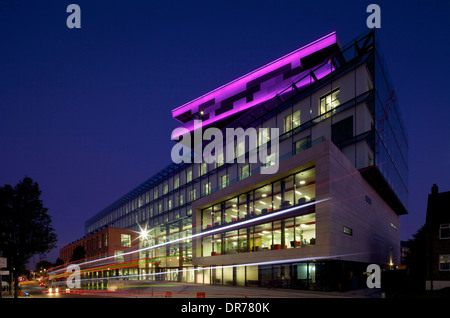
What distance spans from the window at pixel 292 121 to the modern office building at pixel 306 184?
5.7 inches

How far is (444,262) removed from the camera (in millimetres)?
28672

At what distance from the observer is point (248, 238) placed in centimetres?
3488

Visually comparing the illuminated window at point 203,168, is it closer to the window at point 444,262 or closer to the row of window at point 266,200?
the row of window at point 266,200

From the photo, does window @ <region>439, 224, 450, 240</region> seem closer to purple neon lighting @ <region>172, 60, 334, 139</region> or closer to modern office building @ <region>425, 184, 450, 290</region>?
modern office building @ <region>425, 184, 450, 290</region>

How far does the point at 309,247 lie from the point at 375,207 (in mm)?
17999

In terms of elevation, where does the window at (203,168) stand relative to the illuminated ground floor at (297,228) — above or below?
above

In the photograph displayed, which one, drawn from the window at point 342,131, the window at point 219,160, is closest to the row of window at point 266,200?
the window at point 342,131

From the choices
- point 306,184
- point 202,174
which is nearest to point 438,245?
point 306,184

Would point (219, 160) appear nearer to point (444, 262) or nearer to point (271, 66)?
point (271, 66)

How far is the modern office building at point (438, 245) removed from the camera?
1119 inches

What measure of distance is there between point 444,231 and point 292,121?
19.7 meters

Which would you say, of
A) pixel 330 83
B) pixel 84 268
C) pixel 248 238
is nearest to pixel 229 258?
pixel 248 238

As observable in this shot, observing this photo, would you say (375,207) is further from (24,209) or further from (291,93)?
(24,209)

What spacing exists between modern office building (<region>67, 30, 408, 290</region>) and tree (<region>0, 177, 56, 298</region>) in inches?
789
